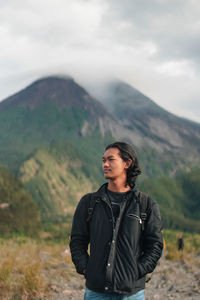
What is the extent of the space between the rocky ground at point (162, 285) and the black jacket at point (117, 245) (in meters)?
3.83

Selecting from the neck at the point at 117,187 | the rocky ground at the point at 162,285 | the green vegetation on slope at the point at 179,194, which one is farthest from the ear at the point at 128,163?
the green vegetation on slope at the point at 179,194

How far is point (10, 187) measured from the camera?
8700 cm

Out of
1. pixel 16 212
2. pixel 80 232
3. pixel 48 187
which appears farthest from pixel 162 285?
pixel 48 187

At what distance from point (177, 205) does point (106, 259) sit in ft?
518

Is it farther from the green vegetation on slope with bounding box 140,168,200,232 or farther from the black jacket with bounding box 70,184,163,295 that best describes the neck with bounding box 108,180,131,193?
the green vegetation on slope with bounding box 140,168,200,232

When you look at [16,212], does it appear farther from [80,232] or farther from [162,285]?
[80,232]

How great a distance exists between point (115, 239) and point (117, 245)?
69 millimetres

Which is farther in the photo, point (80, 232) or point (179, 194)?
point (179, 194)

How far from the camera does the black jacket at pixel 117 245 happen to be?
339 centimetres

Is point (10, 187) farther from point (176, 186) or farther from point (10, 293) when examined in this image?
point (176, 186)

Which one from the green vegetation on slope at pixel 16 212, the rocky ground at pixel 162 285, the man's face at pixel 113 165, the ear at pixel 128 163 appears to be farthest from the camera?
the green vegetation on slope at pixel 16 212

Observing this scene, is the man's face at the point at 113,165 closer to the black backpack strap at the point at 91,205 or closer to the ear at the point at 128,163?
the ear at the point at 128,163

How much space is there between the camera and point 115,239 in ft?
11.3

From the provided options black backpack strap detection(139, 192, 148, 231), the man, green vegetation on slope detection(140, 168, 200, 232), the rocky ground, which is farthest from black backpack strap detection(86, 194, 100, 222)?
green vegetation on slope detection(140, 168, 200, 232)
